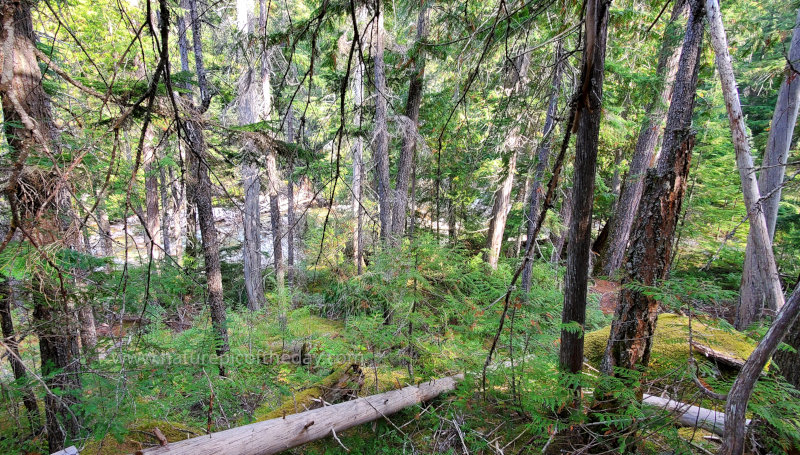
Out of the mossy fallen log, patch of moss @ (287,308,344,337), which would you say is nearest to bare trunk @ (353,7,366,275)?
patch of moss @ (287,308,344,337)

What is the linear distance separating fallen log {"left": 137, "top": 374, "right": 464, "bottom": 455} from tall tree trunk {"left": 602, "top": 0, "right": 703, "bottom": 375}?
82.6 inches

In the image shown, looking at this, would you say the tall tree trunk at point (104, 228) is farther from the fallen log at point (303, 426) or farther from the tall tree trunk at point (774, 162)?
the tall tree trunk at point (774, 162)

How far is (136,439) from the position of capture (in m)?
3.32

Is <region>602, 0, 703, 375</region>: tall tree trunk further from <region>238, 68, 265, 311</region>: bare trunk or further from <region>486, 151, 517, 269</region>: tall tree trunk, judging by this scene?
<region>238, 68, 265, 311</region>: bare trunk

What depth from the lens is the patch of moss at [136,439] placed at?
3.06 metres

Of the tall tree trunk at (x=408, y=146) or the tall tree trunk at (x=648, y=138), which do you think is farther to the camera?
the tall tree trunk at (x=408, y=146)

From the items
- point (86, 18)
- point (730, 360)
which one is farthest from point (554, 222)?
point (86, 18)

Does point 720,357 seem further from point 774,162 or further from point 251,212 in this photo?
point 251,212

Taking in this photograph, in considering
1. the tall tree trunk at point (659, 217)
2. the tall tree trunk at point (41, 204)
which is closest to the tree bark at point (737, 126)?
the tall tree trunk at point (659, 217)

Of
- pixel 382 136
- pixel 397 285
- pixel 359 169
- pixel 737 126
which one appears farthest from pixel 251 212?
pixel 737 126

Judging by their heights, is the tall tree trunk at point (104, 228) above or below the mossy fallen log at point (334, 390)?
above

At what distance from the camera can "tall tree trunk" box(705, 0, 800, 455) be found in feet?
4.78

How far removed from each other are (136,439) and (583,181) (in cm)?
445

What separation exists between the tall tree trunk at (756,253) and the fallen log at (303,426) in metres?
3.04
